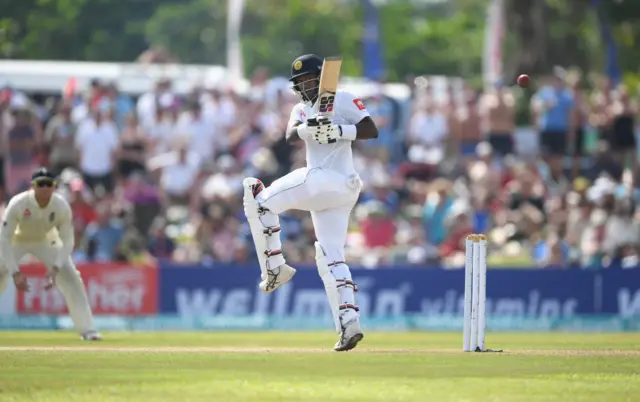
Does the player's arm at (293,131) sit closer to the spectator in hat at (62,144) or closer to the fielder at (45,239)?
the fielder at (45,239)

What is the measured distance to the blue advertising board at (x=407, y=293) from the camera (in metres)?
18.6

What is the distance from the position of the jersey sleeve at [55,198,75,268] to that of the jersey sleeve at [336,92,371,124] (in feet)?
11.5

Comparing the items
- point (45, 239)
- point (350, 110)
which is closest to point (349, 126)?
point (350, 110)

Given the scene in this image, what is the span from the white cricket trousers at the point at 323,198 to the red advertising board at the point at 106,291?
7.29 m

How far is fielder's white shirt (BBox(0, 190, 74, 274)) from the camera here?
13688 millimetres

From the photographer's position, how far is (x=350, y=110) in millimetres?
11414

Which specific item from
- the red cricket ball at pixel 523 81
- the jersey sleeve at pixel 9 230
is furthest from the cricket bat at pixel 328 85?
the jersey sleeve at pixel 9 230

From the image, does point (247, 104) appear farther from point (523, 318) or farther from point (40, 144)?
point (523, 318)

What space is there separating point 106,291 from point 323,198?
7690 mm

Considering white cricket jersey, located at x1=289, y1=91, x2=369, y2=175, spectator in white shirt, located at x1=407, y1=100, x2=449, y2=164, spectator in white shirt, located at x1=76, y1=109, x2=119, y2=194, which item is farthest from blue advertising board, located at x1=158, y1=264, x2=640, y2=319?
white cricket jersey, located at x1=289, y1=91, x2=369, y2=175

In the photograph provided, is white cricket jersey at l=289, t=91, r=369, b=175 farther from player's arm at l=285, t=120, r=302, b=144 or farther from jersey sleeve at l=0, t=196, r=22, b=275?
jersey sleeve at l=0, t=196, r=22, b=275

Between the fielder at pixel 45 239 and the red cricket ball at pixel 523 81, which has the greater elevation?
the red cricket ball at pixel 523 81

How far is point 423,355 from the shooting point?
1148 cm

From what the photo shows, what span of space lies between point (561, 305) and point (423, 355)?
768 centimetres
